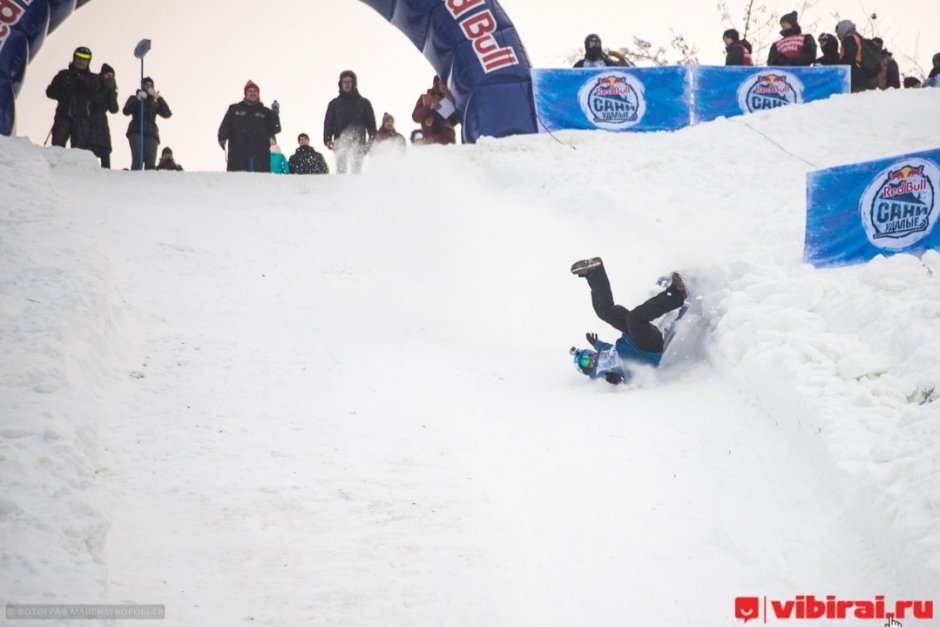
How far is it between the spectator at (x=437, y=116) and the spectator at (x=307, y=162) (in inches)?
65.5

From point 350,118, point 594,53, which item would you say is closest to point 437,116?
point 350,118

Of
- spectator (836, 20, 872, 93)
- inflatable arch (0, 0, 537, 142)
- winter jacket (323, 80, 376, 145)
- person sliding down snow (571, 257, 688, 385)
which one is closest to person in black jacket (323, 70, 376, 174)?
winter jacket (323, 80, 376, 145)

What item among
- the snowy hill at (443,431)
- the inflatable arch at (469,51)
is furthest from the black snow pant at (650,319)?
the inflatable arch at (469,51)

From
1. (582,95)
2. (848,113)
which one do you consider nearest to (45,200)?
(582,95)

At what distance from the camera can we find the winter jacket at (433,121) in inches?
604

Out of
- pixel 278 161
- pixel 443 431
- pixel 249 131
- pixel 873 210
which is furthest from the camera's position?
pixel 278 161

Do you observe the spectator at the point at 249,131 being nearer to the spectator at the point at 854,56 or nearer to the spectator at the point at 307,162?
the spectator at the point at 307,162

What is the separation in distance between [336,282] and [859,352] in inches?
217

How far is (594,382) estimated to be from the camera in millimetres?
7461

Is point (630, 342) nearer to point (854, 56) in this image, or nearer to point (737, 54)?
point (737, 54)

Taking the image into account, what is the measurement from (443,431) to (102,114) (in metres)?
9.57

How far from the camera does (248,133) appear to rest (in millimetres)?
13977

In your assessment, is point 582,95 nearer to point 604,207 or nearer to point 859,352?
point 604,207

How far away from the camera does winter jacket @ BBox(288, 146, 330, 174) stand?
14.8 meters
